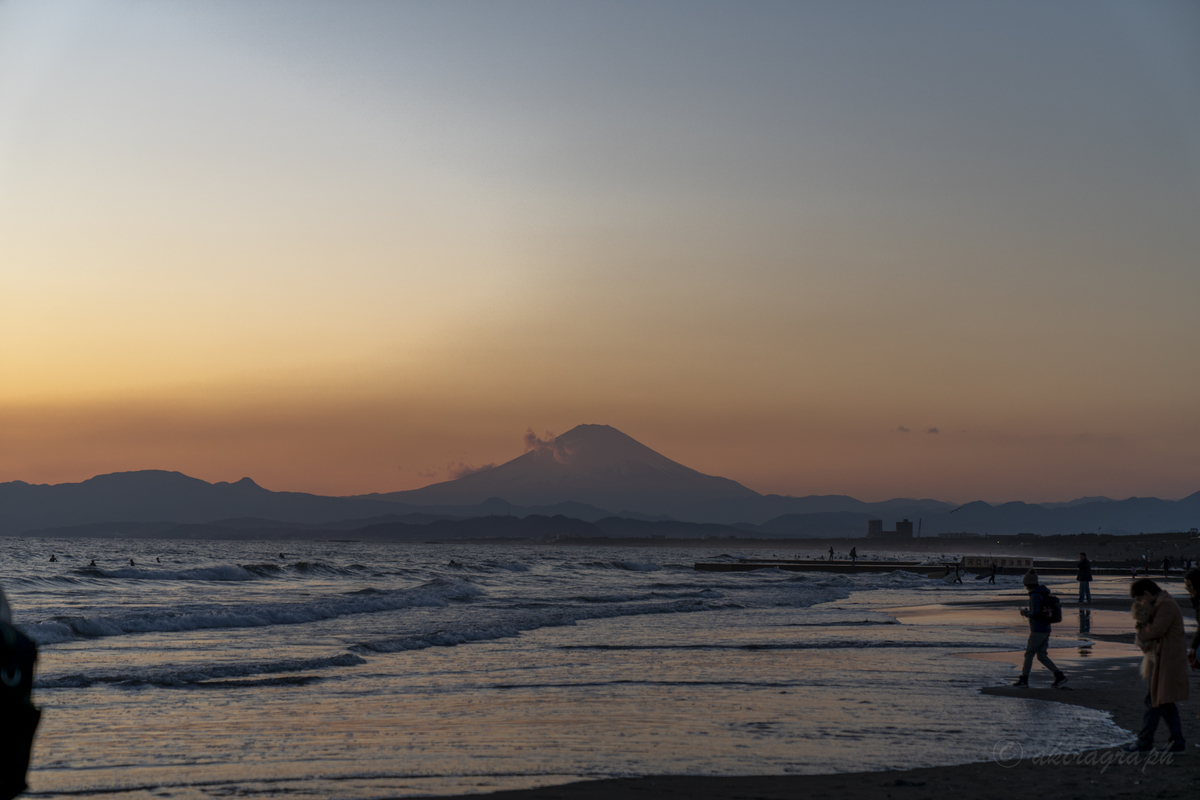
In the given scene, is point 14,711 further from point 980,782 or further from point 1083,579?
point 1083,579

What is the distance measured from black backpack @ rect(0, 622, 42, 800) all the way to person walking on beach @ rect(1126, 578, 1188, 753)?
1044 cm

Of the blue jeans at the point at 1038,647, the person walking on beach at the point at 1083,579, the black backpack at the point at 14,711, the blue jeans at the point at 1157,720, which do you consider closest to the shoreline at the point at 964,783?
the blue jeans at the point at 1157,720

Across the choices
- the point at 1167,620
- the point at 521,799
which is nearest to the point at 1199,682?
the point at 1167,620

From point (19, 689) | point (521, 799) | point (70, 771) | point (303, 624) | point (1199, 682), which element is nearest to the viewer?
point (19, 689)

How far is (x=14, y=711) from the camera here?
2264 millimetres

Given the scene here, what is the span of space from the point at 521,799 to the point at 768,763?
2.69m

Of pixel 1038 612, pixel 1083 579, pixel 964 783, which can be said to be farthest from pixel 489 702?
pixel 1083 579

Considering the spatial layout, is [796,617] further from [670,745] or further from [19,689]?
[19,689]

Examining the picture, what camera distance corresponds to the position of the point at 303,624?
25734 mm

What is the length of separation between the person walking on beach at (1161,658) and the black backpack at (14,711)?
10.4m

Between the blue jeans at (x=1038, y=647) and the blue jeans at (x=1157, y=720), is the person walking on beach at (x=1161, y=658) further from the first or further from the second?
the blue jeans at (x=1038, y=647)

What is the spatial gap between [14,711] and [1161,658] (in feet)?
35.5

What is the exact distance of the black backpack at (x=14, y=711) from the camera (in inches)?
87.9

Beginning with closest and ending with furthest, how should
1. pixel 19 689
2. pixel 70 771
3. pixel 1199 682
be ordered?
pixel 19 689 → pixel 70 771 → pixel 1199 682
